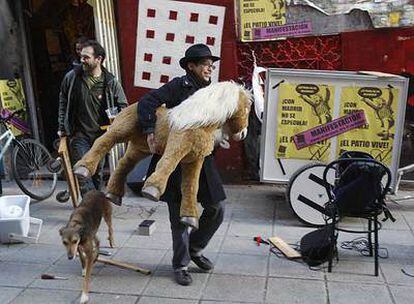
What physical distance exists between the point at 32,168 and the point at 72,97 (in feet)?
6.05

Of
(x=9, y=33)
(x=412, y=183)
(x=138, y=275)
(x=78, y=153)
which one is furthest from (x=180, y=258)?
(x=9, y=33)

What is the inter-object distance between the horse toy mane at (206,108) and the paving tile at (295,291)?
140cm

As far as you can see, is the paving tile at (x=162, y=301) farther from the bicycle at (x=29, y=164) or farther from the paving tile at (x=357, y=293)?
the bicycle at (x=29, y=164)

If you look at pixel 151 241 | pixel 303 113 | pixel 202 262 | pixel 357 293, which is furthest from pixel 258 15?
pixel 357 293

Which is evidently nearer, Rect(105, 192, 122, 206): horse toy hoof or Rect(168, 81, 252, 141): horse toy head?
Rect(168, 81, 252, 141): horse toy head

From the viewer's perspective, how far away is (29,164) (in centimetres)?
747

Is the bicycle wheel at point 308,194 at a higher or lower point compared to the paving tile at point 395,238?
higher

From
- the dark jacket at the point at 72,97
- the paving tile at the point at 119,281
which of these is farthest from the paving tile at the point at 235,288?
the dark jacket at the point at 72,97

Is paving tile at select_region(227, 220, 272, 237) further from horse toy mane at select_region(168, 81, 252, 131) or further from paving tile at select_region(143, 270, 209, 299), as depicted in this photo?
horse toy mane at select_region(168, 81, 252, 131)

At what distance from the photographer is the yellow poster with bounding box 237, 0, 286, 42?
7207 millimetres

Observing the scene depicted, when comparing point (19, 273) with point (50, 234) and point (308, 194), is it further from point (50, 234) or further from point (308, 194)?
point (308, 194)

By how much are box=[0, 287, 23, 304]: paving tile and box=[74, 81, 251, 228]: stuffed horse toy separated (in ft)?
3.68

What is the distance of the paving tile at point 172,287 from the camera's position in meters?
4.38

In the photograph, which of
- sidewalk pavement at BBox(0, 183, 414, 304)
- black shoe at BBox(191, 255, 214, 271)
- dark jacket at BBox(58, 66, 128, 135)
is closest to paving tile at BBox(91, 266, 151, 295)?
sidewalk pavement at BBox(0, 183, 414, 304)
